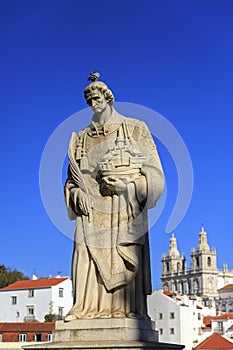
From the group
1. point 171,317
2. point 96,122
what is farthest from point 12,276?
point 96,122

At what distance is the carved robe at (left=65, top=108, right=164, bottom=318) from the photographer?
8227mm

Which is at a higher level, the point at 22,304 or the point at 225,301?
the point at 225,301

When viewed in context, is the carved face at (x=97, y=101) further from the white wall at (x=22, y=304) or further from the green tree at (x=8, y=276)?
the green tree at (x=8, y=276)

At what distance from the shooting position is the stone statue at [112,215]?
8242mm

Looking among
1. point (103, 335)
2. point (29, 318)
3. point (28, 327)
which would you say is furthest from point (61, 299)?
point (103, 335)

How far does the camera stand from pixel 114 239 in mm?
8453

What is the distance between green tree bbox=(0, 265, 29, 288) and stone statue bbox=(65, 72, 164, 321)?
88.2 m

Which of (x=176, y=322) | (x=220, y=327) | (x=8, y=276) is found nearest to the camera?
(x=176, y=322)

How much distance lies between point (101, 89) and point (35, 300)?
62.5 m

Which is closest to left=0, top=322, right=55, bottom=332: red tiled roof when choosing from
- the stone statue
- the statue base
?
the stone statue

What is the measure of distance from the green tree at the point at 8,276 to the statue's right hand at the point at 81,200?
88258 mm

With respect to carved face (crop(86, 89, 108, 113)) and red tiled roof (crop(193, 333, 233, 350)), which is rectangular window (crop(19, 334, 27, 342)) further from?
carved face (crop(86, 89, 108, 113))

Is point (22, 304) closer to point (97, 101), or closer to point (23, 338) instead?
point (23, 338)

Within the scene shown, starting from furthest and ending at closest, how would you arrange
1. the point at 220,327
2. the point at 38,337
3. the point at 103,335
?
the point at 220,327 → the point at 38,337 → the point at 103,335
